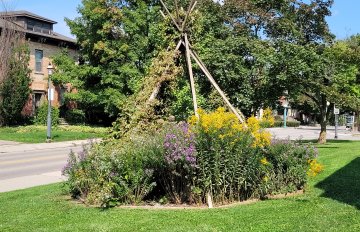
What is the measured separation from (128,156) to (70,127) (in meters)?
27.2

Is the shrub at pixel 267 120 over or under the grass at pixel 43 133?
over

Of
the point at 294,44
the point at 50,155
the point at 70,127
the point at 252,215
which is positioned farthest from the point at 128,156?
the point at 70,127

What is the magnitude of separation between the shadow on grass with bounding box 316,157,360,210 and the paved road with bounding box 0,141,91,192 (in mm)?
6540

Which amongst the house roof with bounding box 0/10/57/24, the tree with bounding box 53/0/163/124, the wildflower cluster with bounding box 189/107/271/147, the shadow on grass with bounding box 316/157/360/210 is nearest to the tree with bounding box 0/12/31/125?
the house roof with bounding box 0/10/57/24

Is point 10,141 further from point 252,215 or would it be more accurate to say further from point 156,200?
point 252,215

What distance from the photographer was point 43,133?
30203 millimetres

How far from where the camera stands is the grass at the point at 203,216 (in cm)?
632

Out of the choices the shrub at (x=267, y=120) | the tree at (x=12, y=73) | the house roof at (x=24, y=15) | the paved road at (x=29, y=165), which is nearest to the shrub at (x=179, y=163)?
the shrub at (x=267, y=120)

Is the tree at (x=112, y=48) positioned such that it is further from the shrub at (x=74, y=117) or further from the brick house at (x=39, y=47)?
the brick house at (x=39, y=47)

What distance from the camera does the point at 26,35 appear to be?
1458 inches

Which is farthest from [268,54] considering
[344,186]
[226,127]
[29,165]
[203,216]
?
[203,216]

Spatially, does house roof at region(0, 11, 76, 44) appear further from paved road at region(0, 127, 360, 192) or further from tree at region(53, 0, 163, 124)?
paved road at region(0, 127, 360, 192)

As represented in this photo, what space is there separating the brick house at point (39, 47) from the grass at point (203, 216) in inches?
1190

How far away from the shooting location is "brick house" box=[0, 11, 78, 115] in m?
37.3
